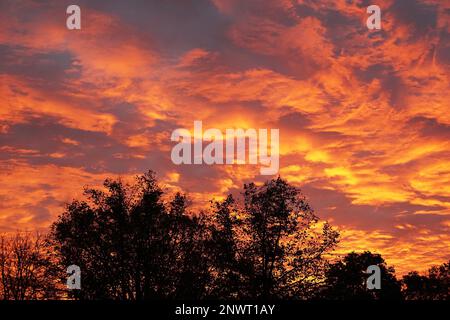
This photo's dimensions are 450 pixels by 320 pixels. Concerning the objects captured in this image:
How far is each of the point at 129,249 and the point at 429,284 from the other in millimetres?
56340

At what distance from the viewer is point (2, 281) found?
55.8 meters

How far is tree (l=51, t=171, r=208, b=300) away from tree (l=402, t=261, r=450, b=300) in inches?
1891

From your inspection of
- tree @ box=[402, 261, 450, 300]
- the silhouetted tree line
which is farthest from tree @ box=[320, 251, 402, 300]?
the silhouetted tree line

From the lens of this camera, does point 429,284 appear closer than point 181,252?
No

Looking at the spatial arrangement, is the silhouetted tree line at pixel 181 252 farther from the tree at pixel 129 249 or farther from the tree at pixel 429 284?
the tree at pixel 429 284

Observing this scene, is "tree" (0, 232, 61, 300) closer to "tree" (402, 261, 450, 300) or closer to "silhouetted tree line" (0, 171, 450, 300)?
"silhouetted tree line" (0, 171, 450, 300)

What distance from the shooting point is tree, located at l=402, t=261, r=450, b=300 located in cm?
7994

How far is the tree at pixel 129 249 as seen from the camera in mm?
43625

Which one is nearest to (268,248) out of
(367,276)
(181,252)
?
(181,252)

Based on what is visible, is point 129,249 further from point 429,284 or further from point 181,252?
point 429,284

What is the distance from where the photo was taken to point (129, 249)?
45156 mm

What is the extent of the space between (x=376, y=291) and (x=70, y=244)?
4955 cm

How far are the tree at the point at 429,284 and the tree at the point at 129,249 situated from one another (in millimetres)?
48029
